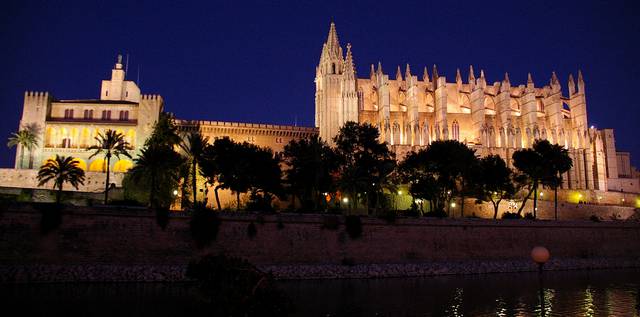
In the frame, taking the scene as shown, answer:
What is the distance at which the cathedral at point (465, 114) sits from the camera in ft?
208

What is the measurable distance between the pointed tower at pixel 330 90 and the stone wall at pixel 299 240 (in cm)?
2652

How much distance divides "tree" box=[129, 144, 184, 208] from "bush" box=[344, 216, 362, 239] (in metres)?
13.2

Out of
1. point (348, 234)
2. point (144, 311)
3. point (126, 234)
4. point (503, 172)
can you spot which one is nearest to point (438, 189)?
point (503, 172)

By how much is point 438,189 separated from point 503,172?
7742mm

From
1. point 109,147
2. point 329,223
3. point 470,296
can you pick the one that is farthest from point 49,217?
point 470,296

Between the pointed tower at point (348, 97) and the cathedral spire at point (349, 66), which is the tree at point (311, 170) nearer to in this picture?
the pointed tower at point (348, 97)

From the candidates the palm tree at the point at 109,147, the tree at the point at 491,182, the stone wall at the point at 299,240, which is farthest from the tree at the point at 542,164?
the palm tree at the point at 109,147

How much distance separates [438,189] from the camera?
1886 inches

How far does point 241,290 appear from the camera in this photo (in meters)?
11.6

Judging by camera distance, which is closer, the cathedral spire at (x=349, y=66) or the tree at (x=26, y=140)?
the tree at (x=26, y=140)

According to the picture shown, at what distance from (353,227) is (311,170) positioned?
46.2 feet

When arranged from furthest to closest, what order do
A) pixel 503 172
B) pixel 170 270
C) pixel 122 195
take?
pixel 503 172, pixel 122 195, pixel 170 270

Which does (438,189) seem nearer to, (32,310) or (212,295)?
(32,310)

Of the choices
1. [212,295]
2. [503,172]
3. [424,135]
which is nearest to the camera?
[212,295]
